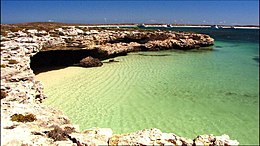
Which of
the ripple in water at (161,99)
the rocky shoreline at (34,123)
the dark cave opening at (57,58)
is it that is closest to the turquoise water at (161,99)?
the ripple in water at (161,99)

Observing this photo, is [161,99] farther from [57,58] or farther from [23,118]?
[57,58]

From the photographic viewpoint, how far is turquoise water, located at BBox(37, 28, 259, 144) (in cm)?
1617

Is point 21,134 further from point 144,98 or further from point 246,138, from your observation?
point 144,98

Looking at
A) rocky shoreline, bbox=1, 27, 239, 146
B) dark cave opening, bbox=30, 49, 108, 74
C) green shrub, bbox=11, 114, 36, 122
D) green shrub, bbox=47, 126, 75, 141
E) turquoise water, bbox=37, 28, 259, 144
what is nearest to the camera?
rocky shoreline, bbox=1, 27, 239, 146

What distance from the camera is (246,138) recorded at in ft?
47.9

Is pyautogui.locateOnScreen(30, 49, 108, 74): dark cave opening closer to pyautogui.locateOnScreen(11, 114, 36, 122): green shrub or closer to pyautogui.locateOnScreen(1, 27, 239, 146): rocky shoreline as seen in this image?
pyautogui.locateOnScreen(1, 27, 239, 146): rocky shoreline

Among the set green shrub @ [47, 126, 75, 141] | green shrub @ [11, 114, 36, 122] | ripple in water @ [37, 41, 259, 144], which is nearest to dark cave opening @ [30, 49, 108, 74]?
ripple in water @ [37, 41, 259, 144]

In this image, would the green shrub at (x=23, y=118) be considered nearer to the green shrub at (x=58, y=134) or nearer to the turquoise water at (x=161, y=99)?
the green shrub at (x=58, y=134)

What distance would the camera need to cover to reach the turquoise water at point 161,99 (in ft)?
53.1

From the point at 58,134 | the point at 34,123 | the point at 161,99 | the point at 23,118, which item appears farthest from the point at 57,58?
the point at 58,134

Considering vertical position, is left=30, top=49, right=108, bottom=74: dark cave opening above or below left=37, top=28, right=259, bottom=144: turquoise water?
above

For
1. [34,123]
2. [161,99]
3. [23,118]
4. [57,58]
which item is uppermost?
[23,118]

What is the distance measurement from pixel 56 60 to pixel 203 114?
27.1 meters

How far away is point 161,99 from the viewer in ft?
70.2
